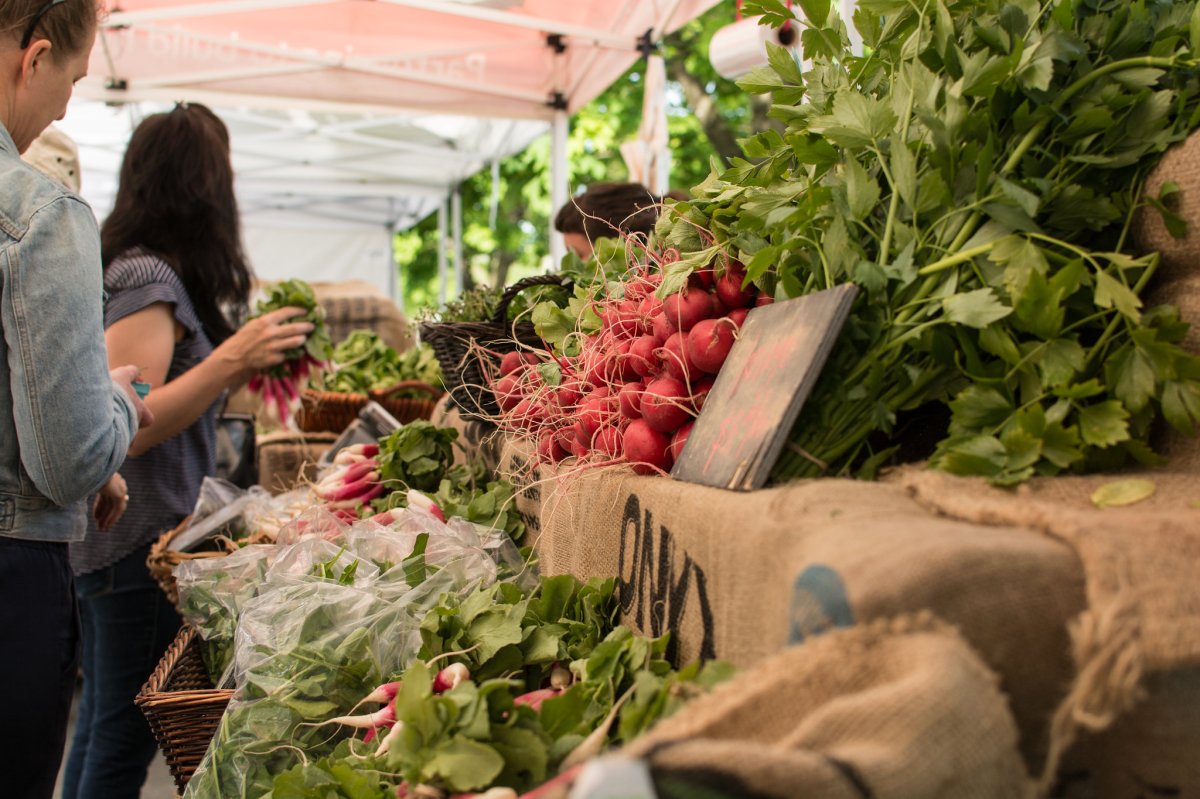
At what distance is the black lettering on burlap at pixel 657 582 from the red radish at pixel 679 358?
0.78ft

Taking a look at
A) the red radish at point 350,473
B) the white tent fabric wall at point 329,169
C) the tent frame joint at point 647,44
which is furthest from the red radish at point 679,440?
the white tent fabric wall at point 329,169

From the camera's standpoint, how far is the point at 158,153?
3.03 metres

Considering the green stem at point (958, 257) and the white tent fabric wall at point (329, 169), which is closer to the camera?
the green stem at point (958, 257)

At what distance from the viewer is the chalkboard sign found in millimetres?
1192

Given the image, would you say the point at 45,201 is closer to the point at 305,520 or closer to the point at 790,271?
the point at 305,520

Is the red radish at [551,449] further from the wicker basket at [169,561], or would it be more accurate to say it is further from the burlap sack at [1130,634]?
the burlap sack at [1130,634]

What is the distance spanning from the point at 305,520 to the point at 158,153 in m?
1.40

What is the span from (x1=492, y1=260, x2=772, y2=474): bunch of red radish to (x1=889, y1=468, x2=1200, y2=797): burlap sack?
669 millimetres

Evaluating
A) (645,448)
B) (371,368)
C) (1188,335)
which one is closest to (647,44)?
(371,368)

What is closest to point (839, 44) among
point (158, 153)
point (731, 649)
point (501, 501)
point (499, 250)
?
point (731, 649)

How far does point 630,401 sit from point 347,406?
283cm

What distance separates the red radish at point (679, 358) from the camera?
156cm

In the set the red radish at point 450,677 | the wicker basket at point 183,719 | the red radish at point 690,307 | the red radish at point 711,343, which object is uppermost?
the red radish at point 690,307

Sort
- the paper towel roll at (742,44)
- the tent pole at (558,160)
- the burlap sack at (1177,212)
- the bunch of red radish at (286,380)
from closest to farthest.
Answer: the burlap sack at (1177,212) → the paper towel roll at (742,44) → the bunch of red radish at (286,380) → the tent pole at (558,160)
